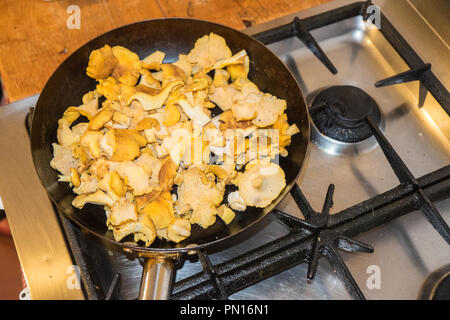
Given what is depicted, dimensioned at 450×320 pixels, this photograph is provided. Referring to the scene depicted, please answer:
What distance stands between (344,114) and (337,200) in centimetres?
15

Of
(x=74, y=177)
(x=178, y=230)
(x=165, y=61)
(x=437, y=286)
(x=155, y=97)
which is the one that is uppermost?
(x=165, y=61)

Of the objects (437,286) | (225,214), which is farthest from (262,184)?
(437,286)

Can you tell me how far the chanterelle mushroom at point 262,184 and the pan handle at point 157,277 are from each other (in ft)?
0.47

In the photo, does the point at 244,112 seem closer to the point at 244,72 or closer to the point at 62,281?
the point at 244,72

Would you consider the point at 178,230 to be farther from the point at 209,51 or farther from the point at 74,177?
the point at 209,51

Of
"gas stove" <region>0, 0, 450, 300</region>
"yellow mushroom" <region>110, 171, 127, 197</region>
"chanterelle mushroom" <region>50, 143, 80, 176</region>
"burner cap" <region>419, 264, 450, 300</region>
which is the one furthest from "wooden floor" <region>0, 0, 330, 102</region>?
"burner cap" <region>419, 264, 450, 300</region>

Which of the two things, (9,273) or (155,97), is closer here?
(155,97)

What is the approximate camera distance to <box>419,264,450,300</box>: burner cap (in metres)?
0.62

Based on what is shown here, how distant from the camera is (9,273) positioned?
0.87 meters

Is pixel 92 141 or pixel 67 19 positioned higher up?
pixel 67 19

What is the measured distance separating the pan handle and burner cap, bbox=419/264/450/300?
1.19 ft

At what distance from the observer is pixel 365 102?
29.8 inches

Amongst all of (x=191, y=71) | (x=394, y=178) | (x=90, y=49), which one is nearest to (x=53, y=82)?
(x=90, y=49)

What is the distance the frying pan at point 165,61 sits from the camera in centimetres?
59
